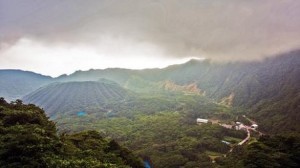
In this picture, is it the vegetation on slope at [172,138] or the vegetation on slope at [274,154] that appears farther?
the vegetation on slope at [172,138]

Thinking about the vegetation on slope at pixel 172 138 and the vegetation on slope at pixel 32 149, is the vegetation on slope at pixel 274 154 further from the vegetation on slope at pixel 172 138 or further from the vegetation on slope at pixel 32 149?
the vegetation on slope at pixel 32 149

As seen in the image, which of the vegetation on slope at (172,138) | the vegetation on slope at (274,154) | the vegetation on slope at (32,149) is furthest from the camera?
the vegetation on slope at (172,138)

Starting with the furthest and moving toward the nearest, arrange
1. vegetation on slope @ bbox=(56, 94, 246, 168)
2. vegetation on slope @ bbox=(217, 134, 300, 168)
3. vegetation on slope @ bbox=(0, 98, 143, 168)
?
vegetation on slope @ bbox=(56, 94, 246, 168), vegetation on slope @ bbox=(217, 134, 300, 168), vegetation on slope @ bbox=(0, 98, 143, 168)

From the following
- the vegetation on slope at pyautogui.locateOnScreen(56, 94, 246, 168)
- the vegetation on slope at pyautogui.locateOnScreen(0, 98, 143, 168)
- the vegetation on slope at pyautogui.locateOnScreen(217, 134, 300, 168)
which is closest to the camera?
the vegetation on slope at pyautogui.locateOnScreen(0, 98, 143, 168)

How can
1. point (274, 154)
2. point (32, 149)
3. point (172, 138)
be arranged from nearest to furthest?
point (32, 149)
point (274, 154)
point (172, 138)

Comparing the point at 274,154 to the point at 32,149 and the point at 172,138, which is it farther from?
the point at 172,138

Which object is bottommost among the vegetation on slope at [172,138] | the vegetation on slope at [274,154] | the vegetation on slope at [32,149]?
the vegetation on slope at [172,138]

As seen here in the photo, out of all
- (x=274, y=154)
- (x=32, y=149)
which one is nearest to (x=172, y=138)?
(x=274, y=154)

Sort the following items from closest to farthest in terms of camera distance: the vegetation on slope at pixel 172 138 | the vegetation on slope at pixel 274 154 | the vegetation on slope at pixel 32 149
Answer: the vegetation on slope at pixel 32 149 < the vegetation on slope at pixel 274 154 < the vegetation on slope at pixel 172 138

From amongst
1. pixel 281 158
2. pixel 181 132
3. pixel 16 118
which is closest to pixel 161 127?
pixel 181 132

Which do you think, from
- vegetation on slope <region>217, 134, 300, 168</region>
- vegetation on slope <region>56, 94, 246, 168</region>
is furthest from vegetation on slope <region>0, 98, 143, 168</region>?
vegetation on slope <region>56, 94, 246, 168</region>

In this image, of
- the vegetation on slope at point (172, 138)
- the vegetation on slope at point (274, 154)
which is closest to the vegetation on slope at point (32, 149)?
the vegetation on slope at point (274, 154)

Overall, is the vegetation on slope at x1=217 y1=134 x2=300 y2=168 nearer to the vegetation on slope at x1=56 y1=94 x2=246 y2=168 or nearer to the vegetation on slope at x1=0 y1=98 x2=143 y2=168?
the vegetation on slope at x1=56 y1=94 x2=246 y2=168
